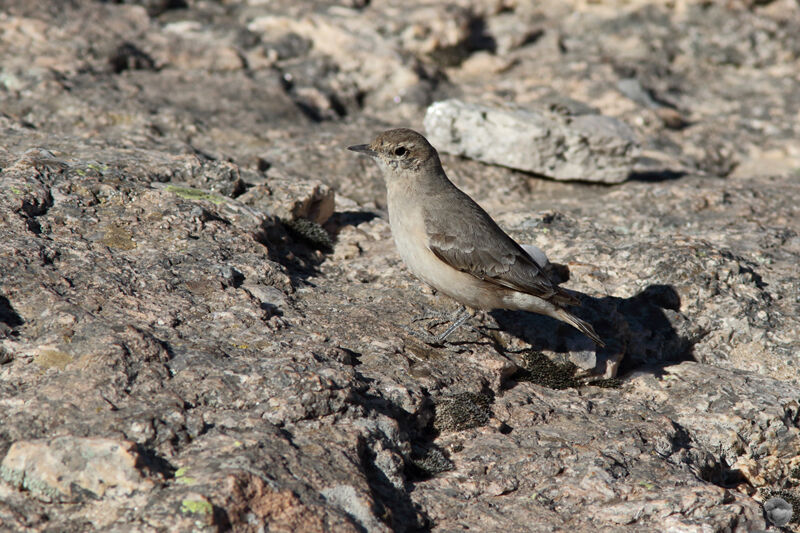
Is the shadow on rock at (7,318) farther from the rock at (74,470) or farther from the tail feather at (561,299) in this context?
the tail feather at (561,299)

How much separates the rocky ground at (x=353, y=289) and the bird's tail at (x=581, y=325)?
1.22ft

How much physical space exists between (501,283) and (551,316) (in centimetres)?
70

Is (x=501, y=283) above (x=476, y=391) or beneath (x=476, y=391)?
above

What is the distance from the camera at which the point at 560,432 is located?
21.2 feet

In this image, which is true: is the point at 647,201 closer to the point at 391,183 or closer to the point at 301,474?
the point at 391,183

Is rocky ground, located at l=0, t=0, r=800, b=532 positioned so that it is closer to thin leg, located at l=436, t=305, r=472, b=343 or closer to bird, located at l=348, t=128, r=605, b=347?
thin leg, located at l=436, t=305, r=472, b=343

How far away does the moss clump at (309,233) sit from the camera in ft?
28.6

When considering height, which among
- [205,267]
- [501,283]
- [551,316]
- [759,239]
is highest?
[205,267]

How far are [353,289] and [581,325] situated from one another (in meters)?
2.45

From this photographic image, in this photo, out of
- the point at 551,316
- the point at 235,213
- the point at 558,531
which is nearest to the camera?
the point at 558,531

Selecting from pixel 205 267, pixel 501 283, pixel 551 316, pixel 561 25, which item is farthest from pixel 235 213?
pixel 561 25

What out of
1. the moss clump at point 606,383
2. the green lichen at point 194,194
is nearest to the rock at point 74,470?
the green lichen at point 194,194

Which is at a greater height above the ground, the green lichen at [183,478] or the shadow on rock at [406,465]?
the green lichen at [183,478]

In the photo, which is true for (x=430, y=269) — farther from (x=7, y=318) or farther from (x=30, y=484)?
(x=30, y=484)
